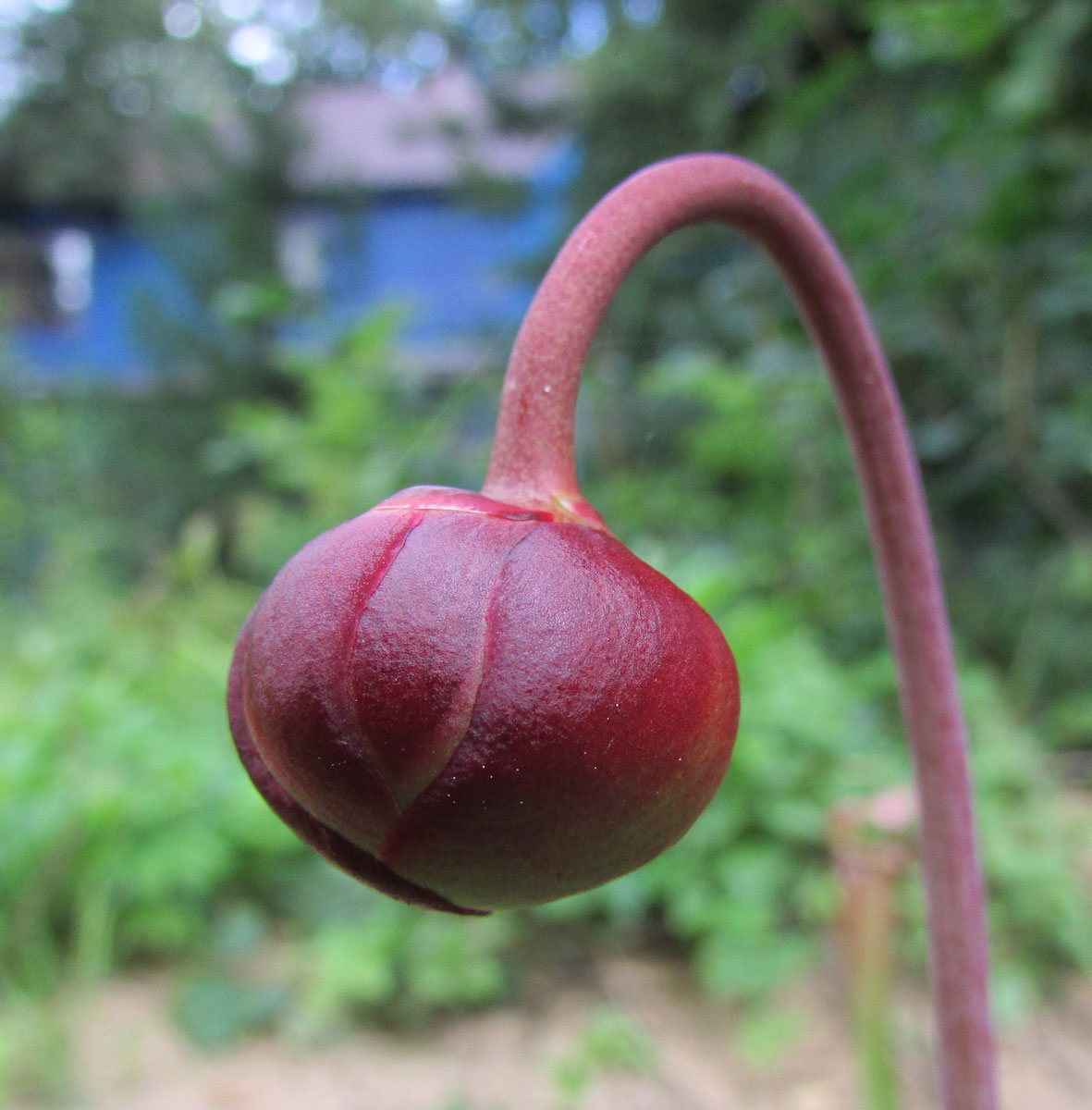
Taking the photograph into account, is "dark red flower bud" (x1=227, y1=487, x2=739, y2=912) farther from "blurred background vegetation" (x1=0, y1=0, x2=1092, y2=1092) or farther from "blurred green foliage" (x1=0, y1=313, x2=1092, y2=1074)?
"blurred green foliage" (x1=0, y1=313, x2=1092, y2=1074)

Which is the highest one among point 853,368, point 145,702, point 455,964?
point 853,368

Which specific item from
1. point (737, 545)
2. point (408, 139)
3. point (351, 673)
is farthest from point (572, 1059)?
point (408, 139)

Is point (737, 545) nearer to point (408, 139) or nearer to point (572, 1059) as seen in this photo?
point (572, 1059)

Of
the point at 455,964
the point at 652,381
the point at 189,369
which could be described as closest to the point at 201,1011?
the point at 455,964

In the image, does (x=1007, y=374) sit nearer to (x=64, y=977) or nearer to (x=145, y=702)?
(x=145, y=702)

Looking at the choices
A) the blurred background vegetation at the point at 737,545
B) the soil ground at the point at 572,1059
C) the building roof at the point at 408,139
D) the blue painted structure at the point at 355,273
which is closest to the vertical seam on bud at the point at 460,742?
the blurred background vegetation at the point at 737,545

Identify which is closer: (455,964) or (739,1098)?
(739,1098)
